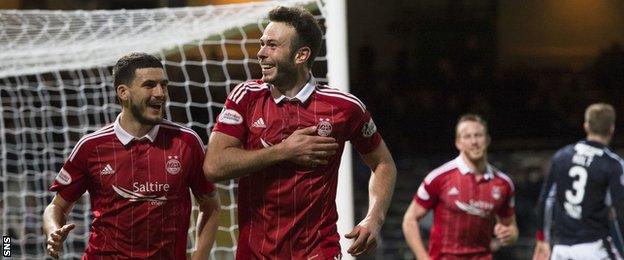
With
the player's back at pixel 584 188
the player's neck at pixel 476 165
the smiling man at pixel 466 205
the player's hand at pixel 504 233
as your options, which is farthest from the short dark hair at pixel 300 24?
the player's back at pixel 584 188

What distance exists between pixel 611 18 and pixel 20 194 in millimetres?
9727

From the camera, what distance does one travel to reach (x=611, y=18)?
15.1 m

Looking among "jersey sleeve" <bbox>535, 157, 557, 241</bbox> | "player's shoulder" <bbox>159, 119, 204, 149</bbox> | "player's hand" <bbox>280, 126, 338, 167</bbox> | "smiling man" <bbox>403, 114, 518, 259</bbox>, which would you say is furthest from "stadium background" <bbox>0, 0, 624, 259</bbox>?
"player's hand" <bbox>280, 126, 338, 167</bbox>

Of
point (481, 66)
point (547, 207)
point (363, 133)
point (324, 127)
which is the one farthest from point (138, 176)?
point (481, 66)

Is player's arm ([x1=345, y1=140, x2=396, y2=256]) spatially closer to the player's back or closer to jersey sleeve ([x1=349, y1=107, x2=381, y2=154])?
jersey sleeve ([x1=349, y1=107, x2=381, y2=154])

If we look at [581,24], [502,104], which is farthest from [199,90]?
[581,24]

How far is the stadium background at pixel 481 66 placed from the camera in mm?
12727

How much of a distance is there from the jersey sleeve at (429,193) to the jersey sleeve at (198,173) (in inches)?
110

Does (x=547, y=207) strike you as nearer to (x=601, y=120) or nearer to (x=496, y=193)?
(x=496, y=193)

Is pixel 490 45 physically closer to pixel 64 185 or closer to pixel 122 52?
pixel 122 52

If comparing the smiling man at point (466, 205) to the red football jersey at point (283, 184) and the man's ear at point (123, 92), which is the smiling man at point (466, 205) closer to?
the red football jersey at point (283, 184)

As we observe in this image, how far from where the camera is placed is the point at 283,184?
387cm

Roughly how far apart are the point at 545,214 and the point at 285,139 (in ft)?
12.1

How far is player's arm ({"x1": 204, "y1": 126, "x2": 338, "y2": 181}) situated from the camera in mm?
3709
